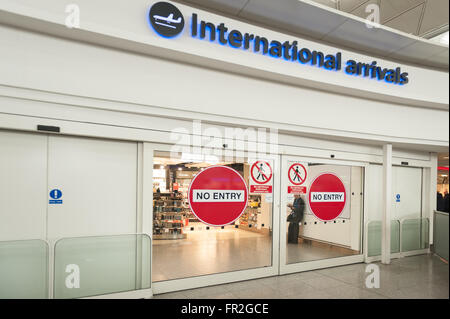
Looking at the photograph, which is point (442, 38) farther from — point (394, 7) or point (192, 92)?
point (192, 92)

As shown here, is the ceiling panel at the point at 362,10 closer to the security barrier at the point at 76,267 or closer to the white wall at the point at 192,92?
the white wall at the point at 192,92

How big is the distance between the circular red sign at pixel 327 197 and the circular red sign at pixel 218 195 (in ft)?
5.11

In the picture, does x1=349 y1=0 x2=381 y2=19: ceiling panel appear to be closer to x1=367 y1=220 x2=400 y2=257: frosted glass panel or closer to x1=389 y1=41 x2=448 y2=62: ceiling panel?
x1=389 y1=41 x2=448 y2=62: ceiling panel

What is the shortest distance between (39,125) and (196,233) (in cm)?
269

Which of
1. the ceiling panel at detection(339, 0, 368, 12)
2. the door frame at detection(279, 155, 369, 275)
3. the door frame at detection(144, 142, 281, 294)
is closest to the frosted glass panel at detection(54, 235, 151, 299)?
the door frame at detection(144, 142, 281, 294)

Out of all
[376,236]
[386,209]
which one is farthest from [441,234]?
[376,236]

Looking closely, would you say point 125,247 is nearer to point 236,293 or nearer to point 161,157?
point 161,157

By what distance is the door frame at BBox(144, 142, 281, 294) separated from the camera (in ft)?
14.2

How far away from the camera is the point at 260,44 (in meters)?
5.02

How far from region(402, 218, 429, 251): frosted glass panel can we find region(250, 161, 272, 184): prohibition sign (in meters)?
3.61

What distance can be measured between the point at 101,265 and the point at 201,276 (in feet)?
5.09

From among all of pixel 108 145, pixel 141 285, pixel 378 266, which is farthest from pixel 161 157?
pixel 378 266

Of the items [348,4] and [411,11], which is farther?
[348,4]

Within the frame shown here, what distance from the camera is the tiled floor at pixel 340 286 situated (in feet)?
14.4
